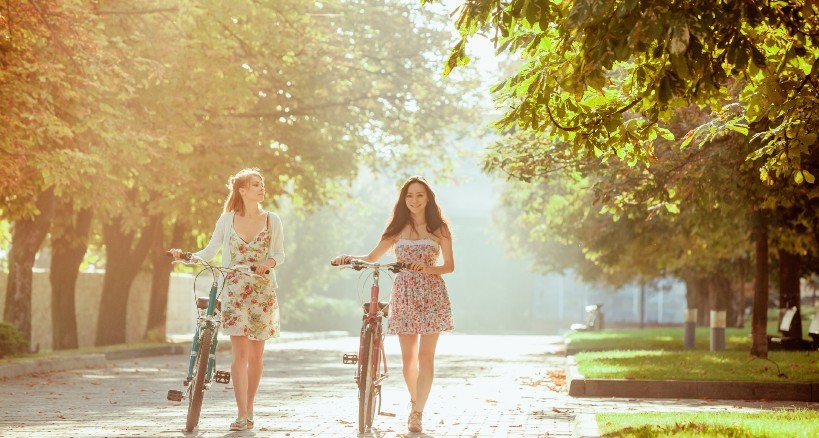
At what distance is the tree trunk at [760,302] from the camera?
2150 cm

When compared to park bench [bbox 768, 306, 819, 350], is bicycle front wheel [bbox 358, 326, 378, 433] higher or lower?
lower

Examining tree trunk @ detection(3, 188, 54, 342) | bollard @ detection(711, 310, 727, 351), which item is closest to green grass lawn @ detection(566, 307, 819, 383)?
bollard @ detection(711, 310, 727, 351)

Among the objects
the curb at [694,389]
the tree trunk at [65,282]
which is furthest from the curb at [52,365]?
the curb at [694,389]

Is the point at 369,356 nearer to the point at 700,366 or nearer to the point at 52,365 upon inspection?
the point at 700,366

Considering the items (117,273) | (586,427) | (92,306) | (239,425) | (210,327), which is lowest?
(239,425)

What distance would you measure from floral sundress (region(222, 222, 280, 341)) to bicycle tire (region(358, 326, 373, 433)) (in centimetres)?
89

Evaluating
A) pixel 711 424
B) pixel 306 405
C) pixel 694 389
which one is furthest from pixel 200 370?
pixel 694 389

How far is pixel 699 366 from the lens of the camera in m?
18.6

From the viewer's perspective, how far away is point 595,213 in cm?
3108

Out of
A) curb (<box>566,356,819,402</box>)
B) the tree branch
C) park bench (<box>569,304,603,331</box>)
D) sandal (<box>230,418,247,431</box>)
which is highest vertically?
the tree branch

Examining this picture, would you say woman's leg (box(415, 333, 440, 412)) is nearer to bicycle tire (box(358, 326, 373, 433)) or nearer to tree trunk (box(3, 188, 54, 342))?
bicycle tire (box(358, 326, 373, 433))

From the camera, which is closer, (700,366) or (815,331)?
(700,366)

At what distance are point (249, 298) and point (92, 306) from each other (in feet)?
82.6

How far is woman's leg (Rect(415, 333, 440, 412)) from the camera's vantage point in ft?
34.2
